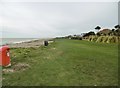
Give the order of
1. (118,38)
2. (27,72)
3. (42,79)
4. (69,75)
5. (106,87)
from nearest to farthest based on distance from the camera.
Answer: (106,87)
(42,79)
(69,75)
(27,72)
(118,38)

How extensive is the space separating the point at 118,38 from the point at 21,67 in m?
24.3

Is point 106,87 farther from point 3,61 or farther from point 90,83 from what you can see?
point 3,61

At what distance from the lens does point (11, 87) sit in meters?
6.75

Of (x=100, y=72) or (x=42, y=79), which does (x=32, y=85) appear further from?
(x=100, y=72)

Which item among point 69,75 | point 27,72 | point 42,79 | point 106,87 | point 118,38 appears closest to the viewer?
point 106,87

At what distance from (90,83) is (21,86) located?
212 centimetres

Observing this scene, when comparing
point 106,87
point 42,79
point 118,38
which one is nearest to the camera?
point 106,87

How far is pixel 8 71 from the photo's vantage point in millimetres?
9125

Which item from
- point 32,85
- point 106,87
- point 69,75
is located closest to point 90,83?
point 106,87

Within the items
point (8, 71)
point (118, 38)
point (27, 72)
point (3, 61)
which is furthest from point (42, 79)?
point (118, 38)

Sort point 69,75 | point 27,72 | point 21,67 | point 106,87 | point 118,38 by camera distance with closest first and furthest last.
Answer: point 106,87, point 69,75, point 27,72, point 21,67, point 118,38

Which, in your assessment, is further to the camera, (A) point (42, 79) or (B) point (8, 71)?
(B) point (8, 71)

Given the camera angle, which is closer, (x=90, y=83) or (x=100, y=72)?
(x=90, y=83)

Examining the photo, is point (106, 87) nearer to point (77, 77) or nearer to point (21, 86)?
point (77, 77)
